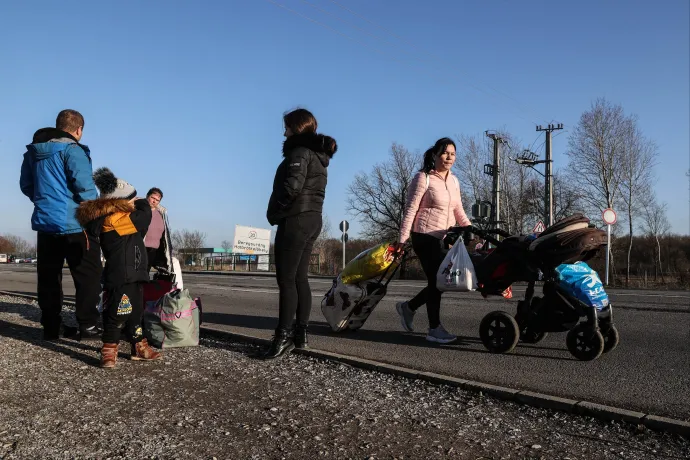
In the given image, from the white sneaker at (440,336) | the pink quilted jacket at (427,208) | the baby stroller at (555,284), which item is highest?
the pink quilted jacket at (427,208)

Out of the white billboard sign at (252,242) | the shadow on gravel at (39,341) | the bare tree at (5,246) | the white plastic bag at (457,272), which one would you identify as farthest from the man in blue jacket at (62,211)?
the bare tree at (5,246)

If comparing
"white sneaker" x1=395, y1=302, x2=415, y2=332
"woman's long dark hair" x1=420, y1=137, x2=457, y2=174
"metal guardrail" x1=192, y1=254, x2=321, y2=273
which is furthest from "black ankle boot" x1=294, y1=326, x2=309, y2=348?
"metal guardrail" x1=192, y1=254, x2=321, y2=273

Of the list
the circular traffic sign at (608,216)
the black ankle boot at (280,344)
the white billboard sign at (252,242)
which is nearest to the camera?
the black ankle boot at (280,344)

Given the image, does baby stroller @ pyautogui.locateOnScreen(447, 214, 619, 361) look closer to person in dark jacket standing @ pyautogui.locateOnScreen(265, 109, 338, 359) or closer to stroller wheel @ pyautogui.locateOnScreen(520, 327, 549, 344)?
stroller wheel @ pyautogui.locateOnScreen(520, 327, 549, 344)

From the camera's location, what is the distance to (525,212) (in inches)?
2117

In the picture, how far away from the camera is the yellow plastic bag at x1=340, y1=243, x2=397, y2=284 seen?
5.67m

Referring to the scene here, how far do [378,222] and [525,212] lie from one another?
Answer: 46.3 feet

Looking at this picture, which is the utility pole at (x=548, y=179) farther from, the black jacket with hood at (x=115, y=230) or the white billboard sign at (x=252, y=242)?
the black jacket with hood at (x=115, y=230)

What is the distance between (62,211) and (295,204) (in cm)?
211

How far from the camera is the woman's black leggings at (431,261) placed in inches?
215

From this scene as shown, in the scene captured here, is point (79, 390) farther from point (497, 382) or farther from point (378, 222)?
point (378, 222)

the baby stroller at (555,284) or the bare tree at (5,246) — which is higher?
the bare tree at (5,246)

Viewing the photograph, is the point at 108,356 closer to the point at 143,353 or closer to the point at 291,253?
the point at 143,353

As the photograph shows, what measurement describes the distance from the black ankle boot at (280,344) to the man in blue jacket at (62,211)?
1.86 m
